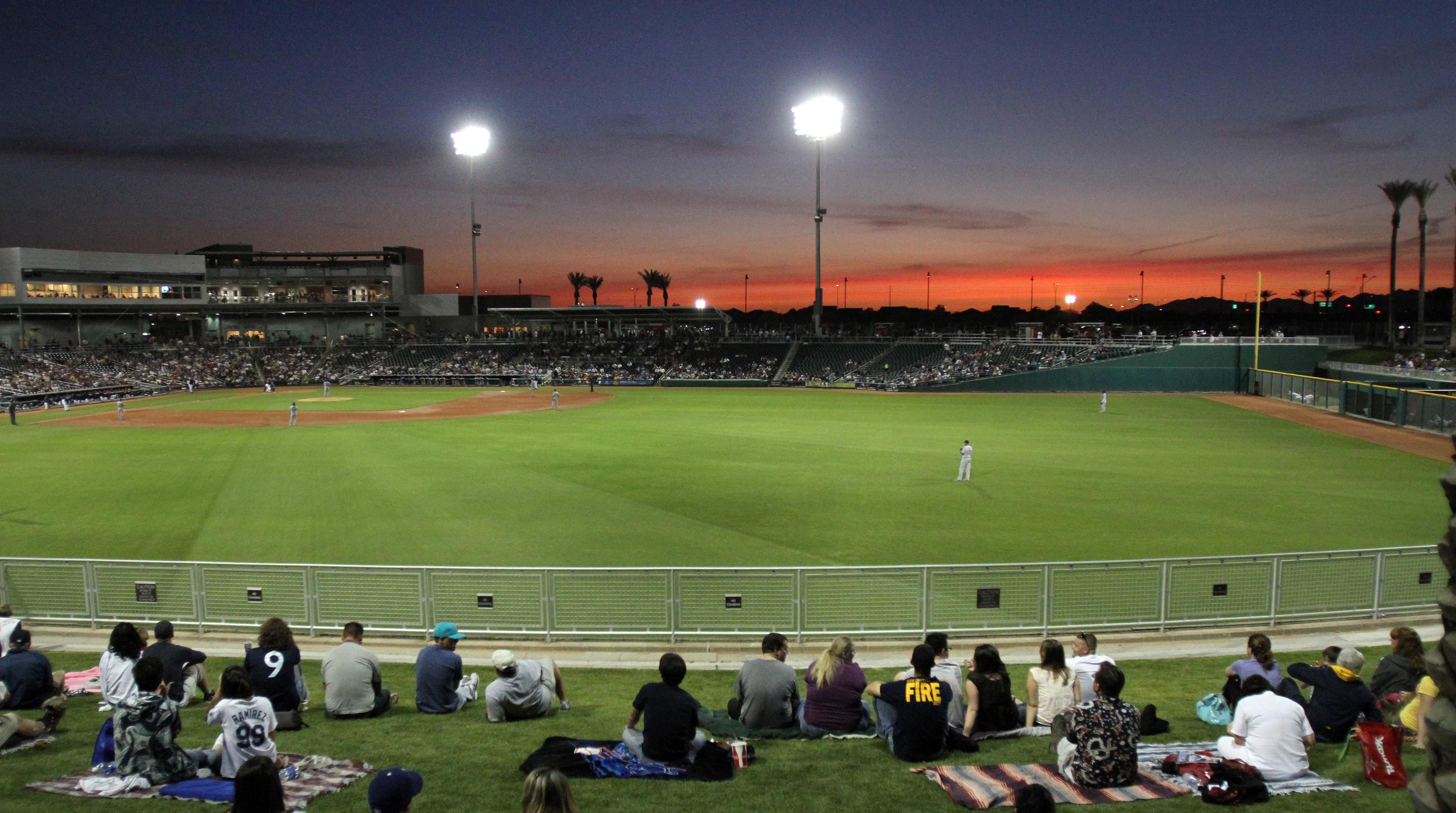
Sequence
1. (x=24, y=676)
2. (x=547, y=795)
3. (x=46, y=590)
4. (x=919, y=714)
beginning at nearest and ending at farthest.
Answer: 1. (x=547, y=795)
2. (x=919, y=714)
3. (x=24, y=676)
4. (x=46, y=590)

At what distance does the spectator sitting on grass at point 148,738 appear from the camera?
670cm

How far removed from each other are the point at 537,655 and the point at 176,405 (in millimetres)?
56975

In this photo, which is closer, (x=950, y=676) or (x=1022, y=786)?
(x=1022, y=786)

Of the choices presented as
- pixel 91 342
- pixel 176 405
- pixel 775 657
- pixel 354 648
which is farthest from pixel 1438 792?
pixel 91 342

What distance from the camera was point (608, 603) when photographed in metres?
12.4

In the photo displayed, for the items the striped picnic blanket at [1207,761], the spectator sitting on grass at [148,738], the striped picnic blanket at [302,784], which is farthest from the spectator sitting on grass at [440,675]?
the striped picnic blanket at [1207,761]

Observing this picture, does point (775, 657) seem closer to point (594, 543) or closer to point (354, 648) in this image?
point (354, 648)

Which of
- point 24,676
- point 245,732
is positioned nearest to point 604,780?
point 245,732

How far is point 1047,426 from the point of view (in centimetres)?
4019

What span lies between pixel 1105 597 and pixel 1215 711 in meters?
3.84

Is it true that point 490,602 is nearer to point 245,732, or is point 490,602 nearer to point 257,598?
point 257,598

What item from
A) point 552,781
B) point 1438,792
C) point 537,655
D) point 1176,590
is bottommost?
point 537,655

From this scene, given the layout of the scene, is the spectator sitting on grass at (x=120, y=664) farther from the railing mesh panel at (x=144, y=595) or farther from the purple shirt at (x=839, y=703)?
the purple shirt at (x=839, y=703)

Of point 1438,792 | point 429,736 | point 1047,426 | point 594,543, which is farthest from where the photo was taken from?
point 1047,426
